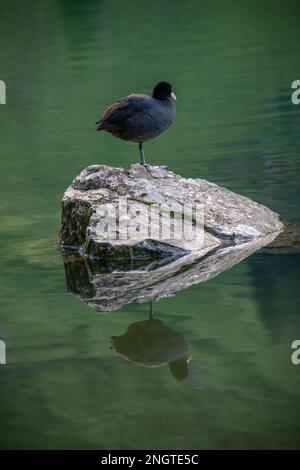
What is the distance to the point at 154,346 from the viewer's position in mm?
7223

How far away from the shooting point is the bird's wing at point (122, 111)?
942cm

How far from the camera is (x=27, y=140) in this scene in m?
16.3

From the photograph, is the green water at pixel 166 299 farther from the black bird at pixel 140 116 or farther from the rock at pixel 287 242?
the black bird at pixel 140 116

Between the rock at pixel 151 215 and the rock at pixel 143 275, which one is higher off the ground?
the rock at pixel 151 215

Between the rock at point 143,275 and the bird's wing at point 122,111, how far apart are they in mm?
1219

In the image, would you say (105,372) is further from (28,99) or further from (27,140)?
(28,99)

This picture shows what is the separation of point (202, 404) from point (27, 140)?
34.9ft

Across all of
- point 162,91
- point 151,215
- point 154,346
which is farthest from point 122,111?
point 154,346

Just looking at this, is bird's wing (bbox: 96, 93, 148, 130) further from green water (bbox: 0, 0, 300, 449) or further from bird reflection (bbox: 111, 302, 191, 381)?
bird reflection (bbox: 111, 302, 191, 381)

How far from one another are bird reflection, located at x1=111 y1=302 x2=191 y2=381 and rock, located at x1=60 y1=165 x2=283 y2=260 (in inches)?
58.8

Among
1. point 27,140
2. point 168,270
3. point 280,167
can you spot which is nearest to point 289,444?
point 168,270

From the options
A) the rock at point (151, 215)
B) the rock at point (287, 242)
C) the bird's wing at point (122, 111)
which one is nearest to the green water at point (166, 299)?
the rock at point (287, 242)

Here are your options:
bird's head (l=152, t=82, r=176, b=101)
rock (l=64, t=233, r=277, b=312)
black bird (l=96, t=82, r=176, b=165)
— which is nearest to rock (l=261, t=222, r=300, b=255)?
rock (l=64, t=233, r=277, b=312)

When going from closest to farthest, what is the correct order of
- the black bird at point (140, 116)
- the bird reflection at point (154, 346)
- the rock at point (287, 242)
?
the bird reflection at point (154, 346) → the rock at point (287, 242) → the black bird at point (140, 116)
